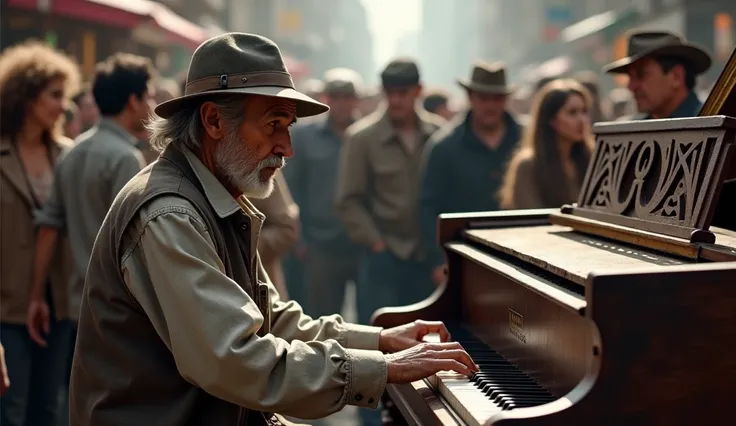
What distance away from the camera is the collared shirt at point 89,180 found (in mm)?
5453

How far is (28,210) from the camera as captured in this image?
6047 mm

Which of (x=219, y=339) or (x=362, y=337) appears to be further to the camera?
(x=362, y=337)

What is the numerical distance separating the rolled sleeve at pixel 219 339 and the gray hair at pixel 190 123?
1.20ft

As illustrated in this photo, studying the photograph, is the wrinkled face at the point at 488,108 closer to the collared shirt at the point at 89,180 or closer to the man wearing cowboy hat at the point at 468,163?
the man wearing cowboy hat at the point at 468,163

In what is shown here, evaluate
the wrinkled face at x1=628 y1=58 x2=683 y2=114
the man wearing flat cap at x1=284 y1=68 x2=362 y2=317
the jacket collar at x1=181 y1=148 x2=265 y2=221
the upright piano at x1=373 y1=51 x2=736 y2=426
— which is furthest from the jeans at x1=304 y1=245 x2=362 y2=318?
the jacket collar at x1=181 y1=148 x2=265 y2=221

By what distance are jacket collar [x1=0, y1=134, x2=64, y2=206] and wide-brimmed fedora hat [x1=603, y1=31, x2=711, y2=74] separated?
3.65 meters

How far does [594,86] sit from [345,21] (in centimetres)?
13013

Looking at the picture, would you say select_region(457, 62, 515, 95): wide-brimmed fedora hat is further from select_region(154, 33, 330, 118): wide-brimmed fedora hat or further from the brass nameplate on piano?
select_region(154, 33, 330, 118): wide-brimmed fedora hat

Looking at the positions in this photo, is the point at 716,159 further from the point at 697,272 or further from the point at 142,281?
the point at 142,281

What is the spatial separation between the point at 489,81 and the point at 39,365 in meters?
3.88

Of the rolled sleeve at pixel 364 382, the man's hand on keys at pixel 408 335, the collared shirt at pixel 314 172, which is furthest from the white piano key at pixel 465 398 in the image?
the collared shirt at pixel 314 172

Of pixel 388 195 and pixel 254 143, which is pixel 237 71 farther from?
pixel 388 195

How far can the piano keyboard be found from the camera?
10.0ft

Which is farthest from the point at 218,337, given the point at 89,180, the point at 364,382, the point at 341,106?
the point at 341,106
